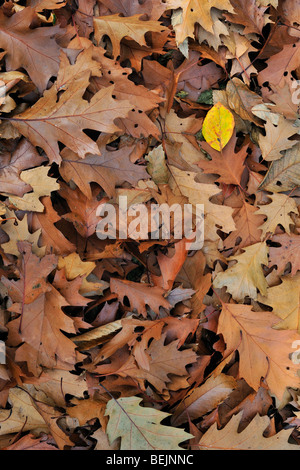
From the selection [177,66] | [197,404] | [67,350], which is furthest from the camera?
[177,66]

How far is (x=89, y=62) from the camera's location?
168 centimetres

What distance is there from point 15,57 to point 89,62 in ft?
0.95

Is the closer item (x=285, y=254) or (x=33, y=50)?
(x=33, y=50)

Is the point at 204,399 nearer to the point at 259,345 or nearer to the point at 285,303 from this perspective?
the point at 259,345

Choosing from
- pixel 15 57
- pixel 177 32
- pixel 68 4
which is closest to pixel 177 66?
pixel 177 32

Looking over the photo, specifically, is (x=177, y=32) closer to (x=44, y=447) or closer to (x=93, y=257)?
(x=93, y=257)

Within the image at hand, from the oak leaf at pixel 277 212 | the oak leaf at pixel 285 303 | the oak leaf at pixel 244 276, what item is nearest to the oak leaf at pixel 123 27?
the oak leaf at pixel 277 212
